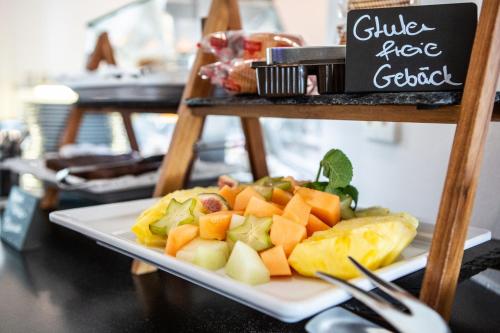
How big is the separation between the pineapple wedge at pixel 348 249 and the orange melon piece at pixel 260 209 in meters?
0.08

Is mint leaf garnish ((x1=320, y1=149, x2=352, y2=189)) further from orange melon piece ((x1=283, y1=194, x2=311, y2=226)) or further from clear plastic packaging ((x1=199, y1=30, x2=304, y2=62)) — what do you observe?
clear plastic packaging ((x1=199, y1=30, x2=304, y2=62))

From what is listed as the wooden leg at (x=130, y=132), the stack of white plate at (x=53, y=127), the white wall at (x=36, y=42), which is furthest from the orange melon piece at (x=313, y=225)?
the white wall at (x=36, y=42)

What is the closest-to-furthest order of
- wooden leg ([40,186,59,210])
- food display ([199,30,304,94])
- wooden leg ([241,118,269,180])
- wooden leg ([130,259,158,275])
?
food display ([199,30,304,94])
wooden leg ([130,259,158,275])
wooden leg ([241,118,269,180])
wooden leg ([40,186,59,210])

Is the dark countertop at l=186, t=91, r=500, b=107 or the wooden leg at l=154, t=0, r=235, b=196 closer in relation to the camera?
the dark countertop at l=186, t=91, r=500, b=107

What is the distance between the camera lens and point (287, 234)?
2.03 feet

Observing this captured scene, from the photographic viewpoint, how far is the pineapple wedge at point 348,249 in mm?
556

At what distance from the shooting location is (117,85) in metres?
1.48

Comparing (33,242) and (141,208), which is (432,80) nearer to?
(141,208)

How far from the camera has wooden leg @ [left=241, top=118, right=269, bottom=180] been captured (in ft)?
3.78

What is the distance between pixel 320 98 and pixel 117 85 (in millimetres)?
906

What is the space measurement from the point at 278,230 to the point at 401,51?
26 cm

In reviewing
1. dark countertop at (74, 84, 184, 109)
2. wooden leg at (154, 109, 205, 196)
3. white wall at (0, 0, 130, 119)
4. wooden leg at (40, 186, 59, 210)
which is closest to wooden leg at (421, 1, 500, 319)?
wooden leg at (154, 109, 205, 196)

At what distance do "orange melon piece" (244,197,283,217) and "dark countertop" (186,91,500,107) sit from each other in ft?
0.52

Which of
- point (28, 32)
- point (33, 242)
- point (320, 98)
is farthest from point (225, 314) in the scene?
point (28, 32)
